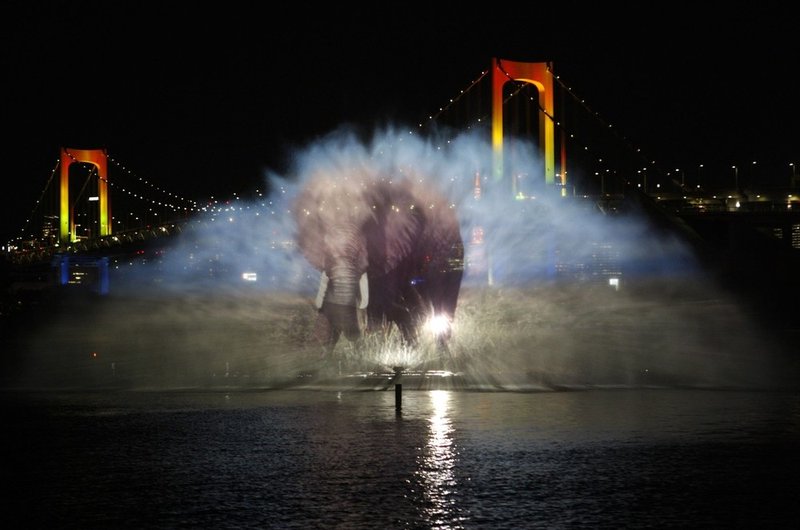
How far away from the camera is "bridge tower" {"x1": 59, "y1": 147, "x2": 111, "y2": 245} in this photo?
88.1 m

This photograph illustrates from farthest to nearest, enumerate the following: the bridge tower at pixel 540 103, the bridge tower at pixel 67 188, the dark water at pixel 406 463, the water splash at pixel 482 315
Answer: the bridge tower at pixel 67 188, the bridge tower at pixel 540 103, the water splash at pixel 482 315, the dark water at pixel 406 463

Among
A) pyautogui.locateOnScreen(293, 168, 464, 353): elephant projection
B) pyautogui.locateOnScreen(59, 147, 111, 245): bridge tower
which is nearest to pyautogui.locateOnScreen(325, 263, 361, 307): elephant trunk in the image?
pyautogui.locateOnScreen(293, 168, 464, 353): elephant projection

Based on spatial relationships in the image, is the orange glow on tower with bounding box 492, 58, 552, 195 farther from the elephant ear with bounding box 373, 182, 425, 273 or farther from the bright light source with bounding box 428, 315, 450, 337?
the elephant ear with bounding box 373, 182, 425, 273

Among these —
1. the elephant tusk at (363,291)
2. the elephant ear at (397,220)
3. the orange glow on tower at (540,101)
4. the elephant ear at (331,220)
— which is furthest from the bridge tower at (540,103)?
the elephant tusk at (363,291)

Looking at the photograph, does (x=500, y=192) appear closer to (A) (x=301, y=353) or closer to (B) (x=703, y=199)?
(A) (x=301, y=353)

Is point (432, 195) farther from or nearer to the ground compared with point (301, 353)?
farther from the ground

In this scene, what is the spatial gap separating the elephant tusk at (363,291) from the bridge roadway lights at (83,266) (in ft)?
172

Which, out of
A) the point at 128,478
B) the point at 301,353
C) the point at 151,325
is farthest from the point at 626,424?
the point at 151,325

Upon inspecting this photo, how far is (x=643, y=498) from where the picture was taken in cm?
848

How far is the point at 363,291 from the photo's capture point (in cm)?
2266

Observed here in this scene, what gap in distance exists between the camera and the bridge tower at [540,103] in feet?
178

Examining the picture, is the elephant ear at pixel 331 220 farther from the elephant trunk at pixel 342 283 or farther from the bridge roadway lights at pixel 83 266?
the bridge roadway lights at pixel 83 266

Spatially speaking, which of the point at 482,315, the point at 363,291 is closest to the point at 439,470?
the point at 363,291

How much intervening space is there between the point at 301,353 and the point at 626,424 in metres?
13.7
